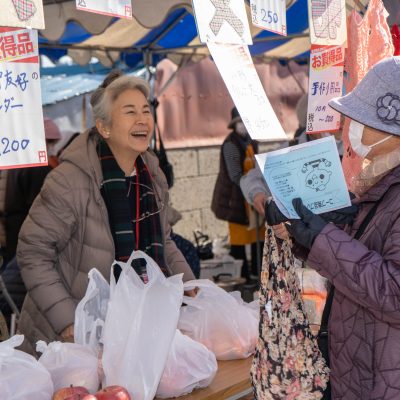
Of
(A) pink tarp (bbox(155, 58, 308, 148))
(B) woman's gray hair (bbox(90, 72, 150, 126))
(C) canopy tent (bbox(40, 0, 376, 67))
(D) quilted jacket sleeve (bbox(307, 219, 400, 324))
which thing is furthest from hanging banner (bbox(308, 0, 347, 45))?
(A) pink tarp (bbox(155, 58, 308, 148))

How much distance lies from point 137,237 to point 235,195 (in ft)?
11.9

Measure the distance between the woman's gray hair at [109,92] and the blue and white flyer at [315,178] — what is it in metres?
1.21

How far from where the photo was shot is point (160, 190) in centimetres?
282

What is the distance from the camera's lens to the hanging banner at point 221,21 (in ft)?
6.79

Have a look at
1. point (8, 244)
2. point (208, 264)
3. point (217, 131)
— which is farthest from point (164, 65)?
point (8, 244)

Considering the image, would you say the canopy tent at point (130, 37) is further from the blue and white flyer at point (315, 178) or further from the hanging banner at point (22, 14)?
the blue and white flyer at point (315, 178)

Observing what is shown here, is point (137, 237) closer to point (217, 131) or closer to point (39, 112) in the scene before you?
point (39, 112)

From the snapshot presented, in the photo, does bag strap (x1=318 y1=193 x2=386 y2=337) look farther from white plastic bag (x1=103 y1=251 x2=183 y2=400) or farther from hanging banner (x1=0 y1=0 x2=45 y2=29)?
hanging banner (x1=0 y1=0 x2=45 y2=29)


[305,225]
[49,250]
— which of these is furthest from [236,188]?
[305,225]

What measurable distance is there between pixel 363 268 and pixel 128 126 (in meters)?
1.40

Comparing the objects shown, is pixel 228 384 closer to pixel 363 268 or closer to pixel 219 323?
pixel 219 323

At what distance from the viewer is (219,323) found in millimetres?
2371

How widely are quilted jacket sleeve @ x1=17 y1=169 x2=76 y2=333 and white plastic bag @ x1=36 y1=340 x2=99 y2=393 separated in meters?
0.38

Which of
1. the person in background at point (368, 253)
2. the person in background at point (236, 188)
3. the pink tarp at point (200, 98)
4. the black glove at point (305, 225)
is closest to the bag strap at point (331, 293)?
the person in background at point (368, 253)
